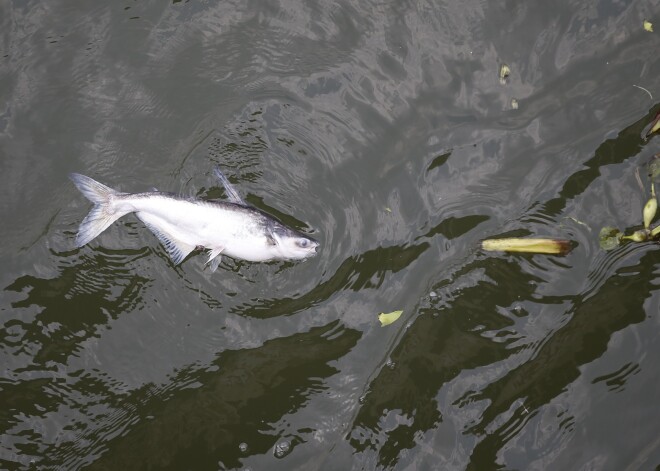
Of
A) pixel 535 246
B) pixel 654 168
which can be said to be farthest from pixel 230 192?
pixel 654 168

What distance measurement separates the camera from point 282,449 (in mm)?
4332

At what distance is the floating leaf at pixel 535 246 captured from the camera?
14.9 ft

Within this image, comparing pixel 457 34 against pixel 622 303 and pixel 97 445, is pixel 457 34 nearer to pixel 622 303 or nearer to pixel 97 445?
pixel 622 303

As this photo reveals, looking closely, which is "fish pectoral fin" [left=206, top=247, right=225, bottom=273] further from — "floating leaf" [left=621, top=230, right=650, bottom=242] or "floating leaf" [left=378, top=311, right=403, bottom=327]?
"floating leaf" [left=621, top=230, right=650, bottom=242]

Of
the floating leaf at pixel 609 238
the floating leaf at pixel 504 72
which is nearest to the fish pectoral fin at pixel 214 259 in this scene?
the floating leaf at pixel 504 72

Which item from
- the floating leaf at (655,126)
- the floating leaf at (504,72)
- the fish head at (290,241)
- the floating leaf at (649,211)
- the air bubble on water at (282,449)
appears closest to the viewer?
the fish head at (290,241)

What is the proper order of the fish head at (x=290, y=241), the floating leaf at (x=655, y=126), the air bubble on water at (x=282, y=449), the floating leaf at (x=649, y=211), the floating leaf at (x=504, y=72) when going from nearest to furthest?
the fish head at (x=290, y=241), the air bubble on water at (x=282, y=449), the floating leaf at (x=649, y=211), the floating leaf at (x=655, y=126), the floating leaf at (x=504, y=72)

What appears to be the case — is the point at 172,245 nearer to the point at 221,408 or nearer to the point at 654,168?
the point at 221,408

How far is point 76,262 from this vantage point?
4602mm

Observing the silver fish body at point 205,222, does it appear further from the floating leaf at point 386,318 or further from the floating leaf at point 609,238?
the floating leaf at point 609,238

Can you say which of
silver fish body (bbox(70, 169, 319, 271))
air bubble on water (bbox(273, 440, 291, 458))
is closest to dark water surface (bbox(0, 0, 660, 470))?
air bubble on water (bbox(273, 440, 291, 458))

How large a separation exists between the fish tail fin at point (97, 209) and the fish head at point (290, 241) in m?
1.02

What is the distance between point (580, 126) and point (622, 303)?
135 cm

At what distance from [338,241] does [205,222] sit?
38.8 inches
